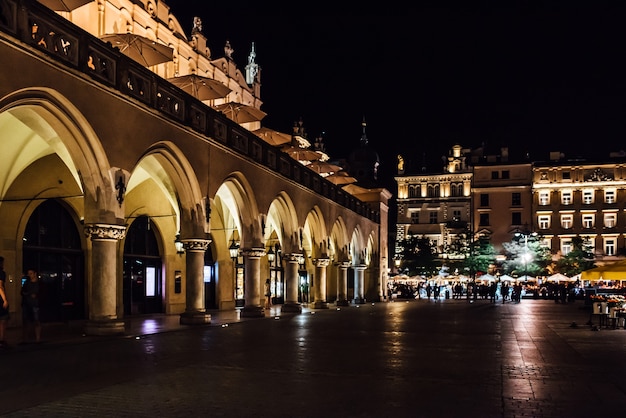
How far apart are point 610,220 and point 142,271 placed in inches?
2937

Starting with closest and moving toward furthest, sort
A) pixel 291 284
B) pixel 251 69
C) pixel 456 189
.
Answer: pixel 291 284
pixel 251 69
pixel 456 189

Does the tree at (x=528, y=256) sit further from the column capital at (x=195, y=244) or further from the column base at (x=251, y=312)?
the column capital at (x=195, y=244)

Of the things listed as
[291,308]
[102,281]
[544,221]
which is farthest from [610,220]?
[102,281]

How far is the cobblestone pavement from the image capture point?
8453 millimetres

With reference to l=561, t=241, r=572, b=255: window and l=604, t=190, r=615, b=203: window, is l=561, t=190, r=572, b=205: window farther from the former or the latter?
l=561, t=241, r=572, b=255: window

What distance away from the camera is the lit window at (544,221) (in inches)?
3563

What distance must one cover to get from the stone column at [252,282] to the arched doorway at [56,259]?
634 cm

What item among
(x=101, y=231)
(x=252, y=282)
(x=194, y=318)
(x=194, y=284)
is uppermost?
(x=101, y=231)

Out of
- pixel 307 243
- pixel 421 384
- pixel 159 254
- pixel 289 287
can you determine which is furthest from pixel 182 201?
pixel 307 243

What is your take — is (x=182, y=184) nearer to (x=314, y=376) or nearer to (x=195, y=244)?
(x=195, y=244)

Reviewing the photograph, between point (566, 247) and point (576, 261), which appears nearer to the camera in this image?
point (576, 261)

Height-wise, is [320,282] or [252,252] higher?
[252,252]

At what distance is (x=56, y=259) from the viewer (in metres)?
23.6

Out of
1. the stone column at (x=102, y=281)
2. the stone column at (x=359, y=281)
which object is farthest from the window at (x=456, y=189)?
the stone column at (x=102, y=281)
